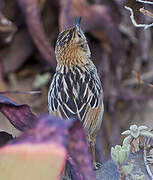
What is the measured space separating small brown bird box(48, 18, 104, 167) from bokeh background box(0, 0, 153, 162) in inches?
73.1

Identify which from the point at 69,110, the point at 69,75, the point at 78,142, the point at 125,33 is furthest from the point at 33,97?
the point at 78,142

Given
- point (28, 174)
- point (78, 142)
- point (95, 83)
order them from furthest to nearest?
point (95, 83), point (78, 142), point (28, 174)

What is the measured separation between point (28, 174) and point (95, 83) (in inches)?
94.3

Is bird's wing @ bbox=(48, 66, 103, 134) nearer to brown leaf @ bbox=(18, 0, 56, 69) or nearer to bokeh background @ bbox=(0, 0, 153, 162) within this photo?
brown leaf @ bbox=(18, 0, 56, 69)

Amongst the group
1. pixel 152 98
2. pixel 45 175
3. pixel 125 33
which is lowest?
pixel 152 98

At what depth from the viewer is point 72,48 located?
395 cm

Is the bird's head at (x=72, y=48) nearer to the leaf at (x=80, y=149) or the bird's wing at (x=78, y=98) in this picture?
the bird's wing at (x=78, y=98)

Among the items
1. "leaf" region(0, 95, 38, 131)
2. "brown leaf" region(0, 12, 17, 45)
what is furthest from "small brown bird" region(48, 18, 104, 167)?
"brown leaf" region(0, 12, 17, 45)

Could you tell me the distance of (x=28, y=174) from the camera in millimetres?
1259

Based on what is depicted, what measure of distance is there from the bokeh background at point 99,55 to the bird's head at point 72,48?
1833mm

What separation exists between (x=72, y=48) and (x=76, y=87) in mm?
528

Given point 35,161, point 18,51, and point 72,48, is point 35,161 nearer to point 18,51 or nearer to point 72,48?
point 72,48

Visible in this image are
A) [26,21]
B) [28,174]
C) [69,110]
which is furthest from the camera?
[26,21]

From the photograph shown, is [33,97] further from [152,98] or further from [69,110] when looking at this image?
[69,110]
